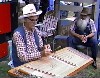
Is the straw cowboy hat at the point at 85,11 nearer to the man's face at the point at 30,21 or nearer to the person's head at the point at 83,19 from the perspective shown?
the person's head at the point at 83,19

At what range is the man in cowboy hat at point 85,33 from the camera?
590cm

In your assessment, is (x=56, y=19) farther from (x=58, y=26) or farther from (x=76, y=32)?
(x=76, y=32)

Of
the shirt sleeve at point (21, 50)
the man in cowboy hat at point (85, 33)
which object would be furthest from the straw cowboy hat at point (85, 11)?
the shirt sleeve at point (21, 50)

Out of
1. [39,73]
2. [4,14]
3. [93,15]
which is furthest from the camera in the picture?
[93,15]

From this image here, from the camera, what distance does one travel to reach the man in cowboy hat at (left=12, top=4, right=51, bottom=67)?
323 cm

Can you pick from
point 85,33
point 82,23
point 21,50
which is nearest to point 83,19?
point 82,23

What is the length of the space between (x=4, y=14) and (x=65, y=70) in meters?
3.24

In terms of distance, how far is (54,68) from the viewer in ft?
9.53

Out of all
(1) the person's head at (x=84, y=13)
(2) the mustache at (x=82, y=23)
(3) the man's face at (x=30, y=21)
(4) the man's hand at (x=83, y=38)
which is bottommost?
(4) the man's hand at (x=83, y=38)

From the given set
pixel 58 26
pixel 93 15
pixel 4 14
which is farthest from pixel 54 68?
pixel 58 26

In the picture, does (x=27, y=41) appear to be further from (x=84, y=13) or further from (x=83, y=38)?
(x=84, y=13)

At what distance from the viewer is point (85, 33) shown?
6.06 m

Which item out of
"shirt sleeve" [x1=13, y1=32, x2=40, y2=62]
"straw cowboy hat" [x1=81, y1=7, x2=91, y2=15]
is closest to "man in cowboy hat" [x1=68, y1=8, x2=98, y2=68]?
"straw cowboy hat" [x1=81, y1=7, x2=91, y2=15]

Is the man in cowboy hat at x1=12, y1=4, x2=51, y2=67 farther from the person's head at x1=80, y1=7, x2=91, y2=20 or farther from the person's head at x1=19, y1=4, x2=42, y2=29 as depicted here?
the person's head at x1=80, y1=7, x2=91, y2=20
